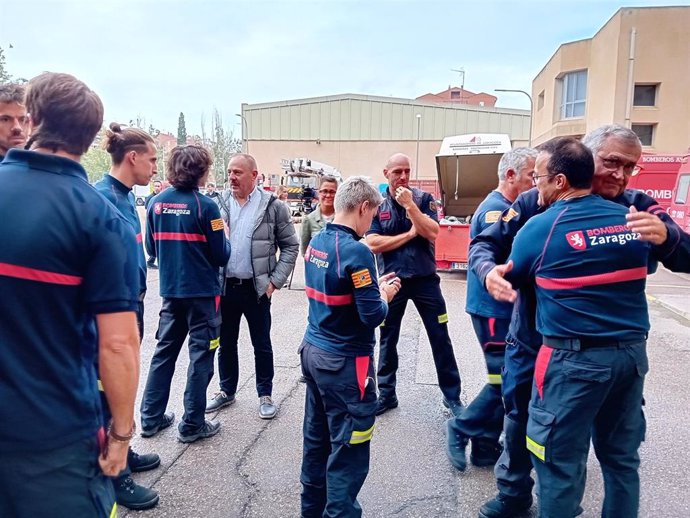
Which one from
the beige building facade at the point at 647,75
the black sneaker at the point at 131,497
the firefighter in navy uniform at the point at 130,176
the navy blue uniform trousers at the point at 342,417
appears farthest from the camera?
the beige building facade at the point at 647,75

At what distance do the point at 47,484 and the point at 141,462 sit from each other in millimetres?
1874

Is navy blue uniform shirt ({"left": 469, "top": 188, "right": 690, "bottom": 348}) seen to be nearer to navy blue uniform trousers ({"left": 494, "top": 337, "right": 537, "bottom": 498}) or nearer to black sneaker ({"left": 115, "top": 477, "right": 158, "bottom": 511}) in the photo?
navy blue uniform trousers ({"left": 494, "top": 337, "right": 537, "bottom": 498})

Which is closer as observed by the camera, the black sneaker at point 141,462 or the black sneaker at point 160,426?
the black sneaker at point 141,462

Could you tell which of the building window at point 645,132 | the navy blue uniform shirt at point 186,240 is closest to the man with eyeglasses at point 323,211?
the navy blue uniform shirt at point 186,240

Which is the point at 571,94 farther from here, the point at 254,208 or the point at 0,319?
the point at 0,319

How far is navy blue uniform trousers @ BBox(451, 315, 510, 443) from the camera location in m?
3.11

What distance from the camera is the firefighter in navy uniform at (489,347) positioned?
3119 mm

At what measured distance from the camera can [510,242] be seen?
2691 millimetres

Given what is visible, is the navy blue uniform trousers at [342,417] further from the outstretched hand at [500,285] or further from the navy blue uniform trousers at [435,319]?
the navy blue uniform trousers at [435,319]

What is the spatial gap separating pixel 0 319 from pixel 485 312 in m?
2.63

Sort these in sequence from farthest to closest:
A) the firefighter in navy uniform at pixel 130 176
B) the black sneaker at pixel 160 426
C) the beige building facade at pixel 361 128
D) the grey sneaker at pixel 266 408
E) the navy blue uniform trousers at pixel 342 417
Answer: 1. the beige building facade at pixel 361 128
2. the grey sneaker at pixel 266 408
3. the black sneaker at pixel 160 426
4. the firefighter in navy uniform at pixel 130 176
5. the navy blue uniform trousers at pixel 342 417

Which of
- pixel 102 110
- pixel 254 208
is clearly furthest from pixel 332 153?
pixel 102 110

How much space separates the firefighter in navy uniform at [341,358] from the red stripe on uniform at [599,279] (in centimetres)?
81

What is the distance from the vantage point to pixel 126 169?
9.71ft
